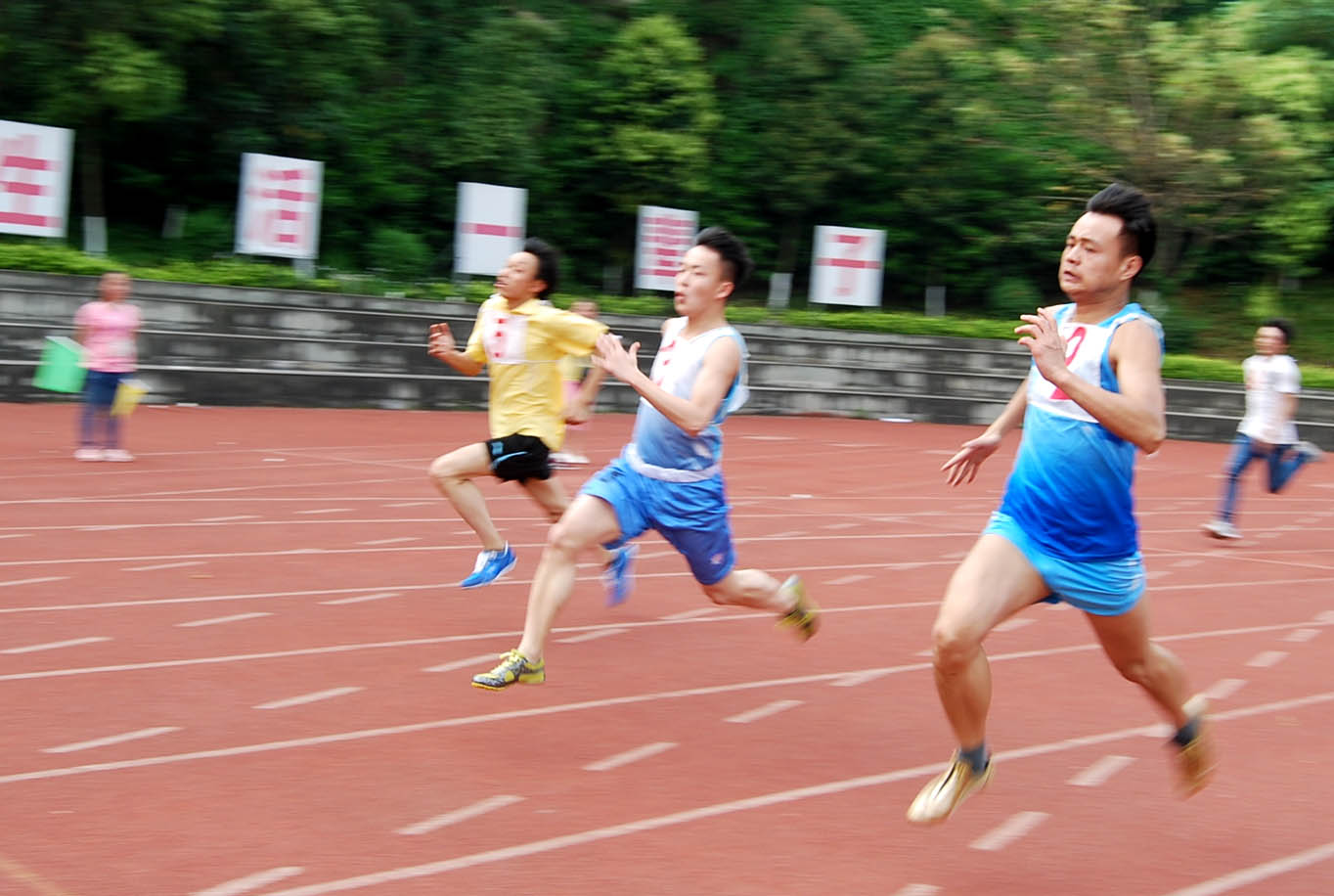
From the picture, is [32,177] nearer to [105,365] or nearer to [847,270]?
[105,365]

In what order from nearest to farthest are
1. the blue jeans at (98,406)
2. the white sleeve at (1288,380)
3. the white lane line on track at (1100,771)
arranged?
the white lane line on track at (1100,771) < the white sleeve at (1288,380) < the blue jeans at (98,406)

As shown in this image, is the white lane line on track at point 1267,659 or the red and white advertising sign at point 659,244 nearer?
the white lane line on track at point 1267,659

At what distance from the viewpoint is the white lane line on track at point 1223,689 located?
5922 mm

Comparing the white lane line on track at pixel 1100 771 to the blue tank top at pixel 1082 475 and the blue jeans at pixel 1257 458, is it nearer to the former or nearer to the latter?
the blue tank top at pixel 1082 475

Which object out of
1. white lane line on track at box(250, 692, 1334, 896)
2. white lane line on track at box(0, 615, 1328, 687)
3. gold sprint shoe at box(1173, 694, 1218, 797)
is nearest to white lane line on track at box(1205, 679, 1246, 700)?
white lane line on track at box(0, 615, 1328, 687)

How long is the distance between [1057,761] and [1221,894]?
1.12 meters

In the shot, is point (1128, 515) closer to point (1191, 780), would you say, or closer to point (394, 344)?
point (1191, 780)

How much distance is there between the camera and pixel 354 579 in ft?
24.4

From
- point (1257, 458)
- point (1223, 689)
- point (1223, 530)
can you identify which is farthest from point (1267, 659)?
point (1257, 458)

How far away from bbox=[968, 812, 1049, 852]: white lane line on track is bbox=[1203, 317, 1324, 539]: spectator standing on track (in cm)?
687

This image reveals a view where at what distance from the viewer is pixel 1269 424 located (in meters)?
10.4

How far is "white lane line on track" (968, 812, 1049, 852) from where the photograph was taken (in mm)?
3973

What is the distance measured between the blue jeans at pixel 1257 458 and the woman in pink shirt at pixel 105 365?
8437mm

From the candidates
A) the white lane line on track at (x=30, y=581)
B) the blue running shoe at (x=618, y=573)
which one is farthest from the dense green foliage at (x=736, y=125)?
the blue running shoe at (x=618, y=573)
